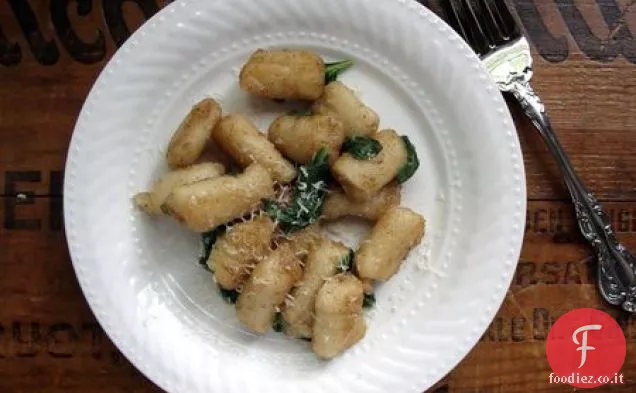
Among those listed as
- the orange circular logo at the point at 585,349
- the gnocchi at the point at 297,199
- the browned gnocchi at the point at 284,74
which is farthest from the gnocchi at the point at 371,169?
the orange circular logo at the point at 585,349

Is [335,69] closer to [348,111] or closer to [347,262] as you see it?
[348,111]

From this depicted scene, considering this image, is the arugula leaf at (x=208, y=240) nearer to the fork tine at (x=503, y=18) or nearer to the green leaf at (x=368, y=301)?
the green leaf at (x=368, y=301)

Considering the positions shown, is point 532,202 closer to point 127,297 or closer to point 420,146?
point 420,146

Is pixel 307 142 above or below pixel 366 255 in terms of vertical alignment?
above

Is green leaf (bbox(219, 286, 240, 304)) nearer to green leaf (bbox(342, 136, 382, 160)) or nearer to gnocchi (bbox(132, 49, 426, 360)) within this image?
gnocchi (bbox(132, 49, 426, 360))

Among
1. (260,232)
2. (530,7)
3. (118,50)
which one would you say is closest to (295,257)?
(260,232)

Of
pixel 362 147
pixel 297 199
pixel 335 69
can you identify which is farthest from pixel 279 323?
pixel 335 69

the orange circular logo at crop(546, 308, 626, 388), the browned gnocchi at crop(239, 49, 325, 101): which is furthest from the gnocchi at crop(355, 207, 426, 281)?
the orange circular logo at crop(546, 308, 626, 388)
